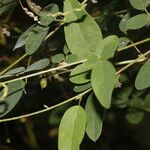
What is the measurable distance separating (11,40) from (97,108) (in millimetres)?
392

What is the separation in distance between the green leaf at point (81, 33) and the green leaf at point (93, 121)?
0.10 metres

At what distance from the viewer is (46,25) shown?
0.80 meters

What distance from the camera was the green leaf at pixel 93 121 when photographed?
804 mm

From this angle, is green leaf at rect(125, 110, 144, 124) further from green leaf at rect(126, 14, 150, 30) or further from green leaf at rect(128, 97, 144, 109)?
green leaf at rect(126, 14, 150, 30)

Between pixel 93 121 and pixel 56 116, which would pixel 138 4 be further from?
pixel 56 116

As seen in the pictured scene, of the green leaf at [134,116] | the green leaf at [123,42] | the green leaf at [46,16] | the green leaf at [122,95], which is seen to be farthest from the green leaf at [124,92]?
the green leaf at [46,16]

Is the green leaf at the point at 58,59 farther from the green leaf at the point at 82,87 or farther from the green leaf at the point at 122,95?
the green leaf at the point at 122,95

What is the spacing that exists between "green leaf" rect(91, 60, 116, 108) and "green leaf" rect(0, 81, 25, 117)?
7.1 inches


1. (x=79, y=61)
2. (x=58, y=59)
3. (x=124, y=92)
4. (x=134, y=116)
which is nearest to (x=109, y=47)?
(x=79, y=61)

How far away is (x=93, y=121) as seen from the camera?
0.81 meters

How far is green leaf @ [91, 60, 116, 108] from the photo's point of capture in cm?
67

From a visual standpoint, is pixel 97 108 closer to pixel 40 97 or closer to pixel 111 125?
pixel 40 97

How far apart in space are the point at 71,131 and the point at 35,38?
0.18m

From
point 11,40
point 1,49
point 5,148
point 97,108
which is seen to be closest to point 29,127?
point 5,148
